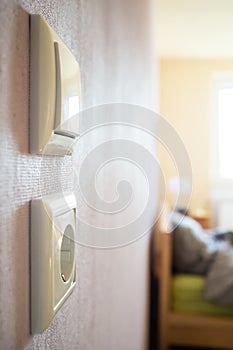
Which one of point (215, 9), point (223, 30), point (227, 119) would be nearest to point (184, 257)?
point (215, 9)

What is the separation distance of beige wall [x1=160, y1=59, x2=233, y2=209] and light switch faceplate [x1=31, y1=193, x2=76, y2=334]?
489 centimetres

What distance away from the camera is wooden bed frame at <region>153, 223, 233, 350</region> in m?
2.85

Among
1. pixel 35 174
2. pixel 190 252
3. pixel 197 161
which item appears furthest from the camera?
pixel 197 161

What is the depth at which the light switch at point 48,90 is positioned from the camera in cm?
36

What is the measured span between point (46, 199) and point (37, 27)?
132mm

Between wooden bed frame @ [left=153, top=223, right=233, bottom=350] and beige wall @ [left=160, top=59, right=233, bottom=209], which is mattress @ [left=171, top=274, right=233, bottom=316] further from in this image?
beige wall @ [left=160, top=59, right=233, bottom=209]

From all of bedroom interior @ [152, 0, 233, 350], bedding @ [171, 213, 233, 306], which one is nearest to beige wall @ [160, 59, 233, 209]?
bedroom interior @ [152, 0, 233, 350]

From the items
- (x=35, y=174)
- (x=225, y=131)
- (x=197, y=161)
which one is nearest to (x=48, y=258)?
(x=35, y=174)

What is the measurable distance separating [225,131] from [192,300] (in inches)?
109

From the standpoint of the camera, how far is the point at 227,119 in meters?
5.32

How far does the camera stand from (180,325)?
2930mm

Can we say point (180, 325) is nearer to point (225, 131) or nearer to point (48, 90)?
point (48, 90)

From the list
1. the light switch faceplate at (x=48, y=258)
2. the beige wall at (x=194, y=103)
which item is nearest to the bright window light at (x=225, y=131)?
the beige wall at (x=194, y=103)

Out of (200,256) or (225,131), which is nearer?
(200,256)
